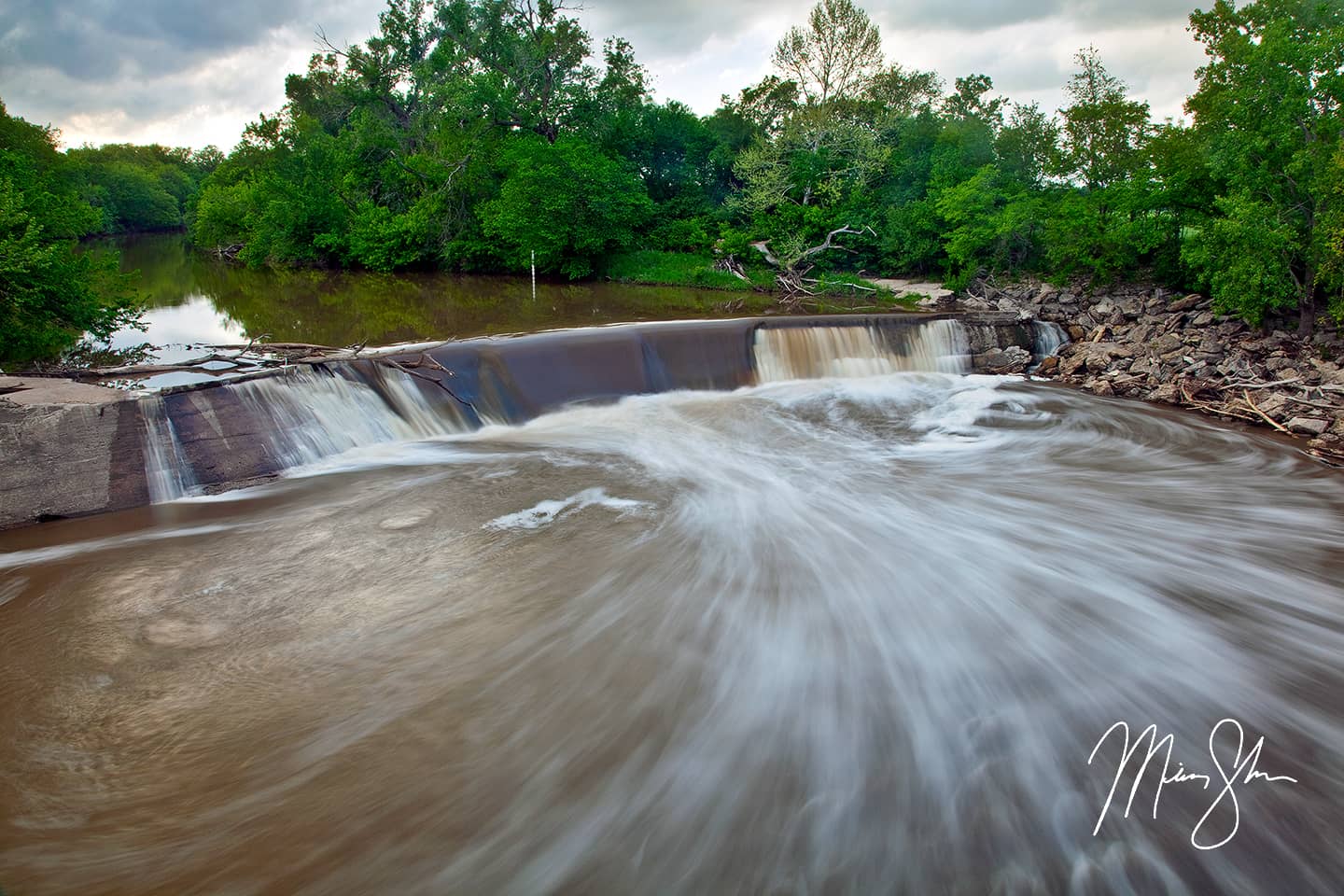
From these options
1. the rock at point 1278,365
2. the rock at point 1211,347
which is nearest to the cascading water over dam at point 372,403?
the rock at point 1211,347

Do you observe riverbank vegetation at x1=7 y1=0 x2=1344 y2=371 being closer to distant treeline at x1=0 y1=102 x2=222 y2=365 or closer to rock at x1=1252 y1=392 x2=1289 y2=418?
rock at x1=1252 y1=392 x2=1289 y2=418

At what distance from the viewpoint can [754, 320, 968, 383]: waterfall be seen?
1345 cm

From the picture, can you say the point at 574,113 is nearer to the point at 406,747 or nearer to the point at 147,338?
the point at 147,338

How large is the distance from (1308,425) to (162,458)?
1429 cm

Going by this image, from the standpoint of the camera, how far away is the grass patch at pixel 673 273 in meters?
25.6

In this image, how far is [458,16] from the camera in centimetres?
4088

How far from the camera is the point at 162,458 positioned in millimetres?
7406

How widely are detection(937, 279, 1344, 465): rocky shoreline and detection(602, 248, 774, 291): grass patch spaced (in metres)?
10.8

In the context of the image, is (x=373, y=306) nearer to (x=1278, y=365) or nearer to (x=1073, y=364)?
(x=1073, y=364)

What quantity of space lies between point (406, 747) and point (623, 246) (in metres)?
26.8

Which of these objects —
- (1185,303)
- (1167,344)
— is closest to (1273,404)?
(1167,344)

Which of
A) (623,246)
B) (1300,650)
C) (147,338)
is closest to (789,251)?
(623,246)
